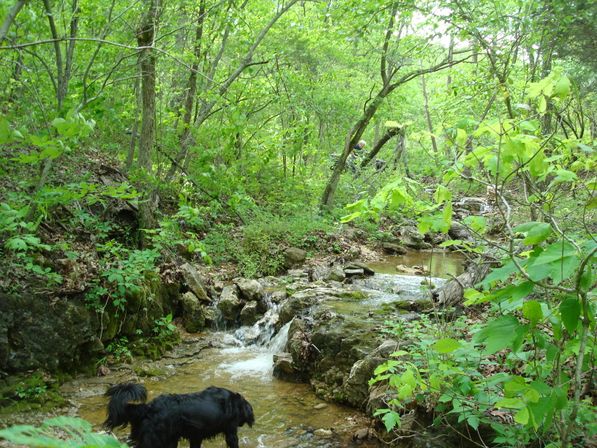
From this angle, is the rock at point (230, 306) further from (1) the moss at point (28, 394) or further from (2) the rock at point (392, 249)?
(2) the rock at point (392, 249)

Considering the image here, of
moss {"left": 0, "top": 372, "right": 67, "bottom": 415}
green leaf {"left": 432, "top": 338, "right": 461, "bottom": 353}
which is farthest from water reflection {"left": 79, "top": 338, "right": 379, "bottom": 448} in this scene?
green leaf {"left": 432, "top": 338, "right": 461, "bottom": 353}

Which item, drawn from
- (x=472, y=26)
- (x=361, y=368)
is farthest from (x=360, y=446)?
(x=472, y=26)

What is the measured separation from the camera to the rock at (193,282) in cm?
832

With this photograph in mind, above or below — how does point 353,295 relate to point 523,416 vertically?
below

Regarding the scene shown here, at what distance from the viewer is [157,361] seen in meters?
6.66

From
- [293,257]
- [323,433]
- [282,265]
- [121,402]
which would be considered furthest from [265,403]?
[293,257]

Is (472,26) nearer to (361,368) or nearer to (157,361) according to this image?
(361,368)

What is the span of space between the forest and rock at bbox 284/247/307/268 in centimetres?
4

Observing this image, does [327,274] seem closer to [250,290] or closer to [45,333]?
[250,290]

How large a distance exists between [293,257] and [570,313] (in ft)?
31.4

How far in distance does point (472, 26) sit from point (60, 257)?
7.38m

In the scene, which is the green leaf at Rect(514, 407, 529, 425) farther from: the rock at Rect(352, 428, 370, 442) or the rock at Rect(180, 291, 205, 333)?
the rock at Rect(180, 291, 205, 333)

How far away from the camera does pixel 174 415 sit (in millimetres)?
3812

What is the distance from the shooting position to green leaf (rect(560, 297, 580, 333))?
1.70 m
